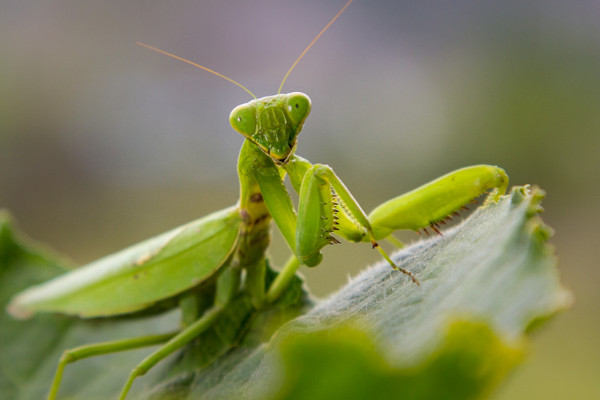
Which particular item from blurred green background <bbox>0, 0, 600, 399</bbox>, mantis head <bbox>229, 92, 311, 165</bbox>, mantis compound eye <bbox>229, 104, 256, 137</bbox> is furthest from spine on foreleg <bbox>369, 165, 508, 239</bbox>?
blurred green background <bbox>0, 0, 600, 399</bbox>

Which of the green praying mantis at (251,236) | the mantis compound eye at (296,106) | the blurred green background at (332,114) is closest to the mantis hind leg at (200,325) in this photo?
the green praying mantis at (251,236)

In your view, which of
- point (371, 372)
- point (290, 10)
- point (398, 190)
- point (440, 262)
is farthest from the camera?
point (290, 10)

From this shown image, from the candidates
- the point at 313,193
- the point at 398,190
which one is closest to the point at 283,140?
the point at 313,193

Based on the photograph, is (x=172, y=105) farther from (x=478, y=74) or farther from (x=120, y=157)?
(x=478, y=74)

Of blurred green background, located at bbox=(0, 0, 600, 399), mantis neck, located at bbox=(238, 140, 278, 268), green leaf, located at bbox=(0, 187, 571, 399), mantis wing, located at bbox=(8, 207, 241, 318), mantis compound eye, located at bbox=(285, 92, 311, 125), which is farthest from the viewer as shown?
blurred green background, located at bbox=(0, 0, 600, 399)

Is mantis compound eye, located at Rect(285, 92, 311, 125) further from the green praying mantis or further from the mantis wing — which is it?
the mantis wing

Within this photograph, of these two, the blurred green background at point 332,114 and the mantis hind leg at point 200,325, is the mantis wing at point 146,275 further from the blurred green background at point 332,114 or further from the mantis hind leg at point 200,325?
the blurred green background at point 332,114

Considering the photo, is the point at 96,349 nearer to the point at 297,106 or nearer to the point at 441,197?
the point at 297,106
